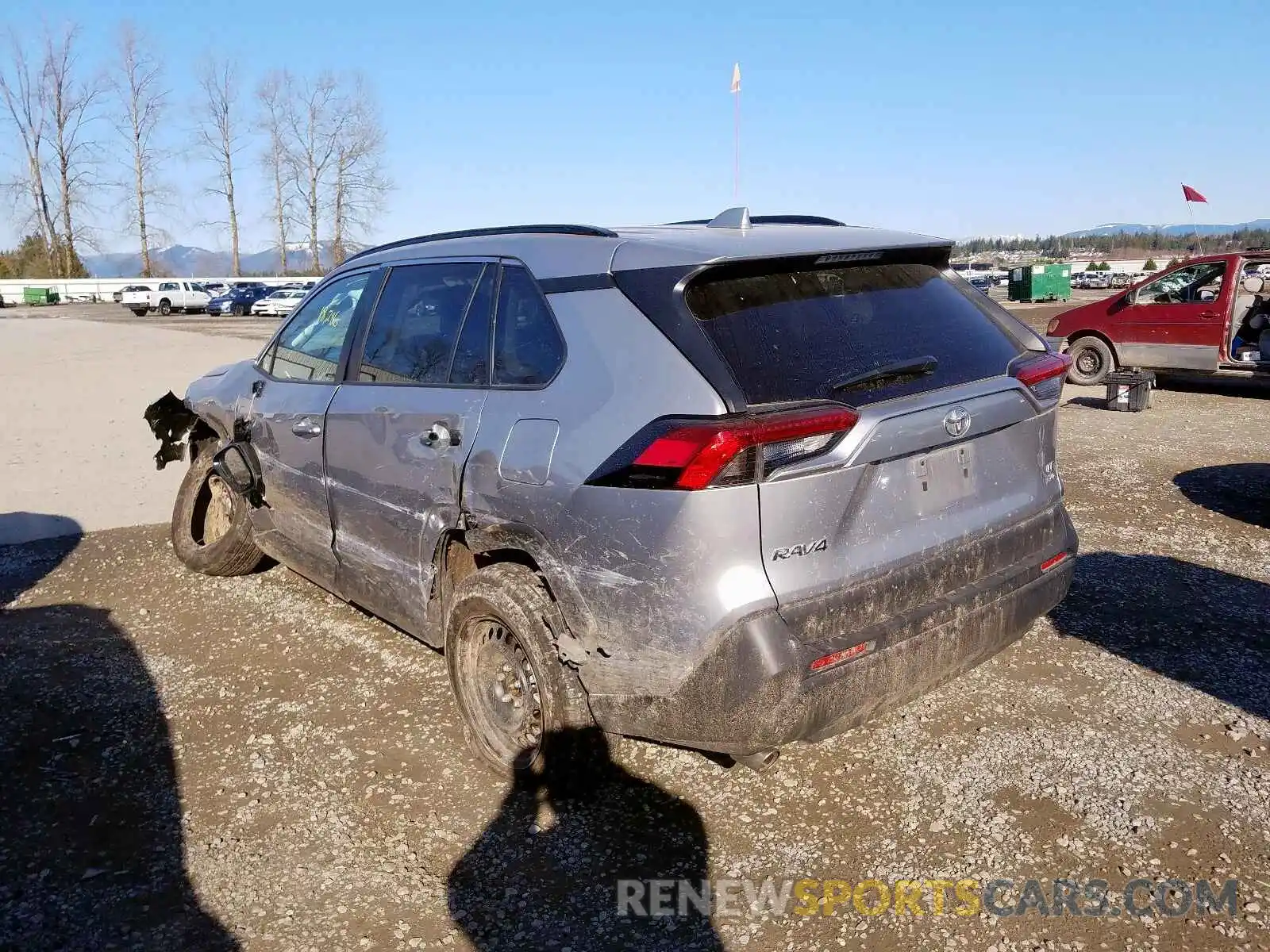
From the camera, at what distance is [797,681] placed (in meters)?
2.67

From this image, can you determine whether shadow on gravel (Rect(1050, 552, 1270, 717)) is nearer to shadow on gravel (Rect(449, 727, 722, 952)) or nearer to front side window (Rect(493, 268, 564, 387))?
shadow on gravel (Rect(449, 727, 722, 952))

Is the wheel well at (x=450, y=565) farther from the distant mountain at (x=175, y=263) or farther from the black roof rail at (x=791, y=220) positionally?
the distant mountain at (x=175, y=263)

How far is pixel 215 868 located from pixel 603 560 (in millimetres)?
1549

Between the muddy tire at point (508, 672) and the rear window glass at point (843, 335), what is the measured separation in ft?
3.42

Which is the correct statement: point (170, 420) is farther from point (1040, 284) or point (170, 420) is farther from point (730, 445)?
point (1040, 284)

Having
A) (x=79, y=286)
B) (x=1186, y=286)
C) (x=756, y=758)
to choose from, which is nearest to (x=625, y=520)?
(x=756, y=758)

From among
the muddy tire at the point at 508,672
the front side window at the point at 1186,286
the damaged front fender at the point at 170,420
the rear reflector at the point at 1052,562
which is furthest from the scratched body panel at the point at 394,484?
the front side window at the point at 1186,286

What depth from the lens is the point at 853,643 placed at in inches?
108

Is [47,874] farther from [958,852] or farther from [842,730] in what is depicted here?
[958,852]

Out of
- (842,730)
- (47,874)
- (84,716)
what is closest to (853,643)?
(842,730)

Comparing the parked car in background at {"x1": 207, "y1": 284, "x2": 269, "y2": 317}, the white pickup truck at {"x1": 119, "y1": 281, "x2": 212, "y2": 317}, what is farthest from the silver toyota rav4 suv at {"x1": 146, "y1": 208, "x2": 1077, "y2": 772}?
the white pickup truck at {"x1": 119, "y1": 281, "x2": 212, "y2": 317}

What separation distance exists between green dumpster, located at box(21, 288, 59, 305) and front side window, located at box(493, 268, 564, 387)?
7289cm

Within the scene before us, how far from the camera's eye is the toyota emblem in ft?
9.62

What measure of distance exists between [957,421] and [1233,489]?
5.79m
